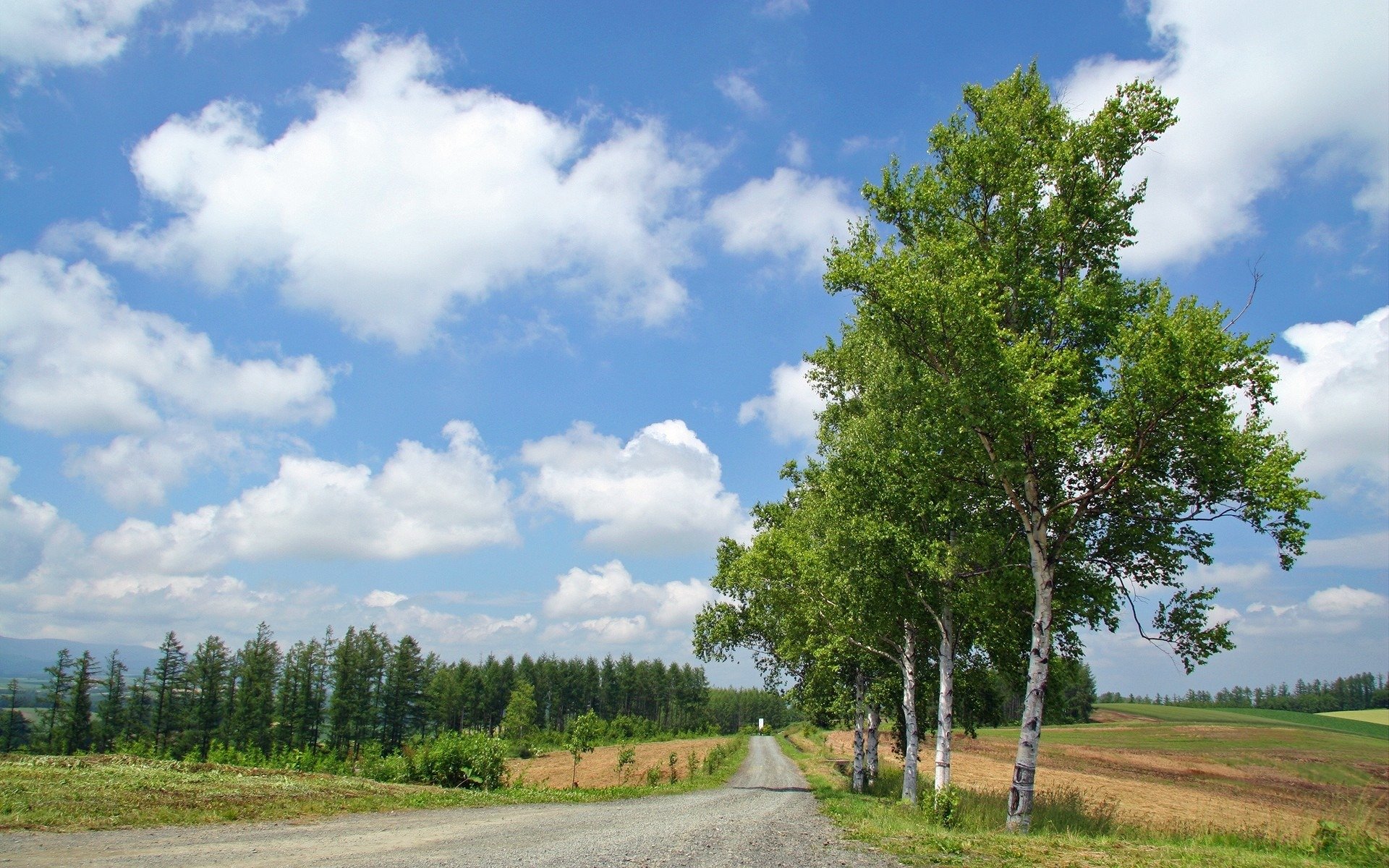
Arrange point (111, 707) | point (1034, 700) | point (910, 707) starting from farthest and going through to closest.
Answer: point (111, 707), point (910, 707), point (1034, 700)

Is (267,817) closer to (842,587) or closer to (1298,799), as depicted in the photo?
(842,587)

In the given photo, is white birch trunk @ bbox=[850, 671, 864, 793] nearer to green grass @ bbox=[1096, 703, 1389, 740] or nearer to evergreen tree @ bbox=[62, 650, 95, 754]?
evergreen tree @ bbox=[62, 650, 95, 754]

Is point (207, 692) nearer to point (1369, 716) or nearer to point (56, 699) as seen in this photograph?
point (56, 699)

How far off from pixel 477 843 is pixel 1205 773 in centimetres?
6388

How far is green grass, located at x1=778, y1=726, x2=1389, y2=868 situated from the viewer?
9.98 m

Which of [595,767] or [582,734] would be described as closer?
[582,734]

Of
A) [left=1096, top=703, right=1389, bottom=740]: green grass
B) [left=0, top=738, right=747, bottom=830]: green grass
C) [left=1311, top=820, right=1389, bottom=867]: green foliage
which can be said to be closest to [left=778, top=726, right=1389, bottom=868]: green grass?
[left=1311, top=820, right=1389, bottom=867]: green foliage

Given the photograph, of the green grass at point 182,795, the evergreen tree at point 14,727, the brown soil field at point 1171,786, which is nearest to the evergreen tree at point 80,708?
the evergreen tree at point 14,727

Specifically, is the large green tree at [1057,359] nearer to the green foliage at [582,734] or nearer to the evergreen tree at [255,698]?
the green foliage at [582,734]

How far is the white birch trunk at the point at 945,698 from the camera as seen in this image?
18469 mm

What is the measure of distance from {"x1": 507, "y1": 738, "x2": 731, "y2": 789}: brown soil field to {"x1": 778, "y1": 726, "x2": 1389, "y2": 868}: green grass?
66.5ft

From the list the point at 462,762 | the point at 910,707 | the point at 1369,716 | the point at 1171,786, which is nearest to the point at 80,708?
the point at 462,762

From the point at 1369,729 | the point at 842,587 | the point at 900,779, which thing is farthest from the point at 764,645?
the point at 1369,729

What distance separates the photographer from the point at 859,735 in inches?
1282
